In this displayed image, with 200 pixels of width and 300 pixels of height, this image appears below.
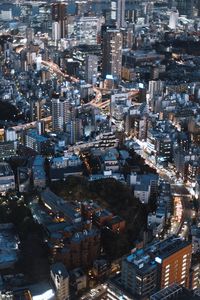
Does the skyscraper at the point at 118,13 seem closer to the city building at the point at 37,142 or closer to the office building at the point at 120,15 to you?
the office building at the point at 120,15

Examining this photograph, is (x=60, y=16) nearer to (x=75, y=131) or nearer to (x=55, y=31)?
(x=55, y=31)

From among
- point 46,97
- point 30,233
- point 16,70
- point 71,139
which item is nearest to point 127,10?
point 16,70

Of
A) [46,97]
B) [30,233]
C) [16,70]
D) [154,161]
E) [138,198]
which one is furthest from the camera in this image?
[16,70]

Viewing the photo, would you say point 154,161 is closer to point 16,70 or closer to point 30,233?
point 30,233

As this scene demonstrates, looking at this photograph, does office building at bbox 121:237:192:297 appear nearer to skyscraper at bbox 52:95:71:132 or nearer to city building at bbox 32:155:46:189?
city building at bbox 32:155:46:189

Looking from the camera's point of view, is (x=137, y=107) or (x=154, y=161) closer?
(x=154, y=161)

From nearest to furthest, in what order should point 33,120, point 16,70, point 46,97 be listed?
1. point 33,120
2. point 46,97
3. point 16,70

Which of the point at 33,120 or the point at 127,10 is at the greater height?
the point at 127,10
